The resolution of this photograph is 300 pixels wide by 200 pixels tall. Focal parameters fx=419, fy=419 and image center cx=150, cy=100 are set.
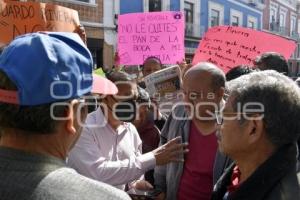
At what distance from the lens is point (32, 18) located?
2852 millimetres

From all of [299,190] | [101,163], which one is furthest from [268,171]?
[101,163]

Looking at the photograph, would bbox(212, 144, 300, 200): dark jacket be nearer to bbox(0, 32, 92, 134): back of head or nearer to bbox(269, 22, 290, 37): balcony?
bbox(0, 32, 92, 134): back of head

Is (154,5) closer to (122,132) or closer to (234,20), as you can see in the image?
(234,20)

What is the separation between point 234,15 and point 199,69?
21009 millimetres

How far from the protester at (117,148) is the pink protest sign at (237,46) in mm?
1846

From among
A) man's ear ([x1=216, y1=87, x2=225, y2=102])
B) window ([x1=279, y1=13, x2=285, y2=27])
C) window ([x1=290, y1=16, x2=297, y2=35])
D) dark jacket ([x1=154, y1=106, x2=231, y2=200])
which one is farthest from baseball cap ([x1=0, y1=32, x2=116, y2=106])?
window ([x1=290, y1=16, x2=297, y2=35])

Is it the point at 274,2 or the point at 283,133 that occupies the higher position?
the point at 274,2

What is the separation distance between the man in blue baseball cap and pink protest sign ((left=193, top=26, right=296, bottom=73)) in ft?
10.0

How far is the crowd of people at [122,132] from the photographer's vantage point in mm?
1023

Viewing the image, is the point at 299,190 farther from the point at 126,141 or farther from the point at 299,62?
the point at 299,62

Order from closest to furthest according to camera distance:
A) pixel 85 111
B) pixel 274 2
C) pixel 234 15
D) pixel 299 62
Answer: pixel 85 111 → pixel 234 15 → pixel 274 2 → pixel 299 62

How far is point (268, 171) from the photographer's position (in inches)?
55.6

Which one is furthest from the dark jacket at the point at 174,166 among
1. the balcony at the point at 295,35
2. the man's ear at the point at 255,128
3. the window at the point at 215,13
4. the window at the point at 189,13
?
the balcony at the point at 295,35

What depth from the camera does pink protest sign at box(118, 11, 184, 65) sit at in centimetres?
484
